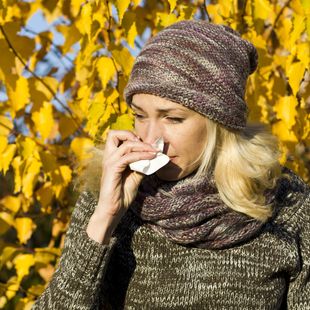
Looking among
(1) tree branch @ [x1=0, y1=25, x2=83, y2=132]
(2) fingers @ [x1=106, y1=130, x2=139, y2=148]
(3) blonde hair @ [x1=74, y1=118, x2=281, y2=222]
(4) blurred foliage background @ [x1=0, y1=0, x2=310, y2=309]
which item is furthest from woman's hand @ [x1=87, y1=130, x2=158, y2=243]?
(1) tree branch @ [x1=0, y1=25, x2=83, y2=132]

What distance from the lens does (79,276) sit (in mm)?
2178

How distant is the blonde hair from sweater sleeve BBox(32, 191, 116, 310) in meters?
0.18

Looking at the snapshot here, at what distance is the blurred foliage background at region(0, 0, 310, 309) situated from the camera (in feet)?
8.73

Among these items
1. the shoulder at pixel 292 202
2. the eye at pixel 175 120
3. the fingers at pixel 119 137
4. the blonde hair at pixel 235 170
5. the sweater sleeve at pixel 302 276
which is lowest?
the sweater sleeve at pixel 302 276

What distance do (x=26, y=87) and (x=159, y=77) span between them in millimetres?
859

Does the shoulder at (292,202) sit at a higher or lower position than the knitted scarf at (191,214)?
lower

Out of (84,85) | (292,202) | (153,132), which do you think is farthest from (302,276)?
(84,85)

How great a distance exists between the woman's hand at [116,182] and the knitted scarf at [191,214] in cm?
7

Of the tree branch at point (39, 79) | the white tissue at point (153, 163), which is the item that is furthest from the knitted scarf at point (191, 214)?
the tree branch at point (39, 79)

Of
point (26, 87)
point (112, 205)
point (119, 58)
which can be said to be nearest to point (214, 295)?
point (112, 205)

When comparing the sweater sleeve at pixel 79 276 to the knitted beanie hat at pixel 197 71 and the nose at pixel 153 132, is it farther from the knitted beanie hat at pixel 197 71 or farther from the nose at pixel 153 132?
the knitted beanie hat at pixel 197 71

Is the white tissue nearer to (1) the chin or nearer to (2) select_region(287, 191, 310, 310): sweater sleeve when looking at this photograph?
Answer: (1) the chin

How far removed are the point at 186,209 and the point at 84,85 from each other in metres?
1.01

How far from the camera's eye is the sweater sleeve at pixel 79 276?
2168mm
